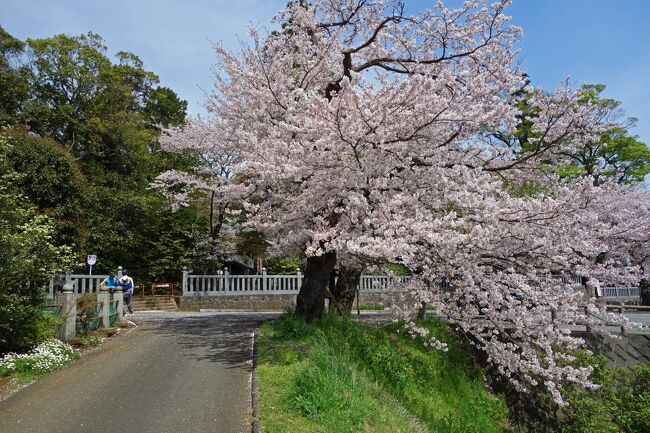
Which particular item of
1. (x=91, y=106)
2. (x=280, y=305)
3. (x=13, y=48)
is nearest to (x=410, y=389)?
(x=280, y=305)

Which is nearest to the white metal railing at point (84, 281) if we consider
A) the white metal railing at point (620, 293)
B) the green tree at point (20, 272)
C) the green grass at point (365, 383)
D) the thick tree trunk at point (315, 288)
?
the green tree at point (20, 272)

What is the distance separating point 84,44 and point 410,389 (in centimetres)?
3230

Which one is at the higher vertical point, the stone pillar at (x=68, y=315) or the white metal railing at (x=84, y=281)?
the white metal railing at (x=84, y=281)

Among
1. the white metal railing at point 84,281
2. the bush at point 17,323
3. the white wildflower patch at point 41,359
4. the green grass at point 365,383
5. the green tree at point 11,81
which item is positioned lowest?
the green grass at point 365,383

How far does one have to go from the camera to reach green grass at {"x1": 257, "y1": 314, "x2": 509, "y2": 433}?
261 inches

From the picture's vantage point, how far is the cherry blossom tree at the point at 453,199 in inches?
360

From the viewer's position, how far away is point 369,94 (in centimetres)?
1016

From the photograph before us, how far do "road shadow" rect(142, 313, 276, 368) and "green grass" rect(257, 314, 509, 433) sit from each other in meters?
0.50

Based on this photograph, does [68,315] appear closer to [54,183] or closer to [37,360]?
[37,360]

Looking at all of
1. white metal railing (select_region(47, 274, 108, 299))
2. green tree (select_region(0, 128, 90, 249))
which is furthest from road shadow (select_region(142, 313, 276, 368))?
green tree (select_region(0, 128, 90, 249))

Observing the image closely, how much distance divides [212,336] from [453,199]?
7237mm

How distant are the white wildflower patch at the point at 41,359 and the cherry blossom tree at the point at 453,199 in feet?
16.2

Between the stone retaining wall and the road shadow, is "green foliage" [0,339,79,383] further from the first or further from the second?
the stone retaining wall

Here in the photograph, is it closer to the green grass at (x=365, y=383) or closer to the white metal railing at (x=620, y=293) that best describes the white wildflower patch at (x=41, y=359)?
the green grass at (x=365, y=383)
